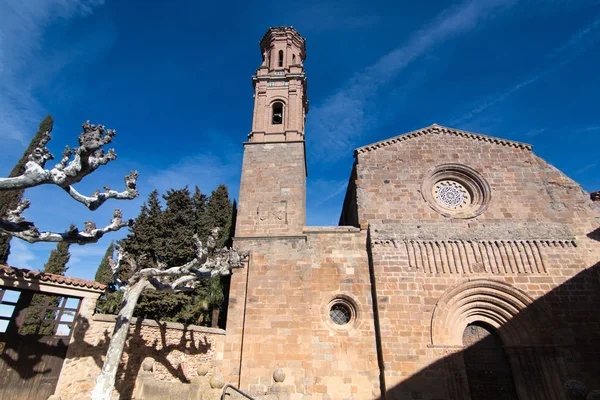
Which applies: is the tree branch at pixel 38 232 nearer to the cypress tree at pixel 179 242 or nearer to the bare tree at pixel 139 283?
the bare tree at pixel 139 283

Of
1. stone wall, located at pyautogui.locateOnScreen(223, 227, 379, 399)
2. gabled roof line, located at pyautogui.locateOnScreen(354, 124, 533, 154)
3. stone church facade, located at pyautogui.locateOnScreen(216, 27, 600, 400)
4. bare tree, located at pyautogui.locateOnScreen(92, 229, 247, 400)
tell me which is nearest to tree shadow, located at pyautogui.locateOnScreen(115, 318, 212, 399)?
stone church facade, located at pyautogui.locateOnScreen(216, 27, 600, 400)

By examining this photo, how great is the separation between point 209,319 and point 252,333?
16.7ft

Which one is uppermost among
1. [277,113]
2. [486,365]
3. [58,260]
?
[277,113]

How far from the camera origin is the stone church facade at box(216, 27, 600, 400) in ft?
34.1

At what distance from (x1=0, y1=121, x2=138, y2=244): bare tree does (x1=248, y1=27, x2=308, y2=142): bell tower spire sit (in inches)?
325

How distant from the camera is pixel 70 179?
24.0ft

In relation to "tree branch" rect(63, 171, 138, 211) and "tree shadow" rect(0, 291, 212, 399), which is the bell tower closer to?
"tree shadow" rect(0, 291, 212, 399)

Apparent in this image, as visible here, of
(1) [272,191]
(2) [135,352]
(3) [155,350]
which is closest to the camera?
(2) [135,352]

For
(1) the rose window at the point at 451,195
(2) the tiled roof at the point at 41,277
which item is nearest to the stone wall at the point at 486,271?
(1) the rose window at the point at 451,195

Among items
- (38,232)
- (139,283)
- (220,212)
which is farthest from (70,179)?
(220,212)

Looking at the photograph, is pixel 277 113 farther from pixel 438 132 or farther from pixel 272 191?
pixel 438 132

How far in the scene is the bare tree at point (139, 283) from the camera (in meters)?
7.79

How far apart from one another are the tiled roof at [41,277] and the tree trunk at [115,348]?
136 centimetres

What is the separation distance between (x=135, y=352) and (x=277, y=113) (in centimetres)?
1187
